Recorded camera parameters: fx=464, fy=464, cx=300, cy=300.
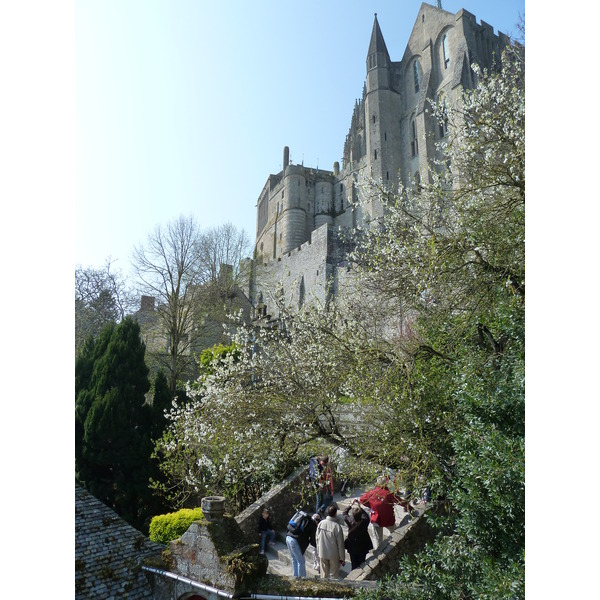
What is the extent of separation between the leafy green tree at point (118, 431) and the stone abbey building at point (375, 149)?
835cm

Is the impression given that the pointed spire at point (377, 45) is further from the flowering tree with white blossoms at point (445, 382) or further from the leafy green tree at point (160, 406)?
the flowering tree with white blossoms at point (445, 382)

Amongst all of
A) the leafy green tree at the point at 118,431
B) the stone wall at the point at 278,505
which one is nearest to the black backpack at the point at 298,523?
the stone wall at the point at 278,505

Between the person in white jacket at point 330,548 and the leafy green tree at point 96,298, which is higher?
the leafy green tree at point 96,298

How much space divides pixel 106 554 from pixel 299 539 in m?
2.23

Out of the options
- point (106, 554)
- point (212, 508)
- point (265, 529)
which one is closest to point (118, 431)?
point (265, 529)

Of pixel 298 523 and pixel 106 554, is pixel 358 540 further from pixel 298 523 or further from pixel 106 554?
pixel 106 554

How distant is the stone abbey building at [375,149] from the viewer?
24.0m

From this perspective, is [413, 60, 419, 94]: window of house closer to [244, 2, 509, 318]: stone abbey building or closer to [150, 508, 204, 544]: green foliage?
[244, 2, 509, 318]: stone abbey building

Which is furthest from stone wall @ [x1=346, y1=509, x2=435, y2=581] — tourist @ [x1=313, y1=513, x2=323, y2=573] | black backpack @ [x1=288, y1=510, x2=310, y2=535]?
black backpack @ [x1=288, y1=510, x2=310, y2=535]

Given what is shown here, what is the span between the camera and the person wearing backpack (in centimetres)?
552

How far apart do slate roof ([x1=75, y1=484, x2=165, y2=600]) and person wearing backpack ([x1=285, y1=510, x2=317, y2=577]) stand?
5.33ft
